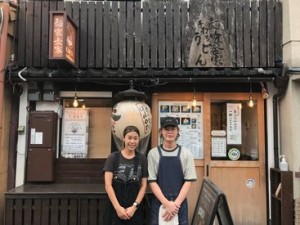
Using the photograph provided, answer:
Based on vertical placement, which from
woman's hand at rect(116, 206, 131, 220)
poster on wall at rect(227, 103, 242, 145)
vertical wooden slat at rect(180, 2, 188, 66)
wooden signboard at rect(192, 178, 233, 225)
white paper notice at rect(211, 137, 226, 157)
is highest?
vertical wooden slat at rect(180, 2, 188, 66)

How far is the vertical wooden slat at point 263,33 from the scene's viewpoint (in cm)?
795

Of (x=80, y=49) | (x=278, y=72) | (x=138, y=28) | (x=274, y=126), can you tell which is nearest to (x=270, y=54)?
(x=278, y=72)

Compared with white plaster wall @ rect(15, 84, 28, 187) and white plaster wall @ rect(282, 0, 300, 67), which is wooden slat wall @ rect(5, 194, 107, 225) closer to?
white plaster wall @ rect(15, 84, 28, 187)

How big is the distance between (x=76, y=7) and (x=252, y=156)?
5.46 meters

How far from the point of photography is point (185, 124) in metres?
8.20

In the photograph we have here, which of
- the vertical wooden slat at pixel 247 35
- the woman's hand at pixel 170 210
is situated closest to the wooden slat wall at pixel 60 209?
the woman's hand at pixel 170 210

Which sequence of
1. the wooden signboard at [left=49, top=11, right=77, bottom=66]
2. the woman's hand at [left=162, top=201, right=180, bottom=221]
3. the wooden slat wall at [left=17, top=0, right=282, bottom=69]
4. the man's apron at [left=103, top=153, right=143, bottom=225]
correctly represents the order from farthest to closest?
the wooden slat wall at [left=17, top=0, right=282, bottom=69] < the wooden signboard at [left=49, top=11, right=77, bottom=66] < the man's apron at [left=103, top=153, right=143, bottom=225] < the woman's hand at [left=162, top=201, right=180, bottom=221]

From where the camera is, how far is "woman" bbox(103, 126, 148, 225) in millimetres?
4824

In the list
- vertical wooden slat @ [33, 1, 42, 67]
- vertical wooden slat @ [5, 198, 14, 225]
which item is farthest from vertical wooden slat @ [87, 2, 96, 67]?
vertical wooden slat @ [5, 198, 14, 225]

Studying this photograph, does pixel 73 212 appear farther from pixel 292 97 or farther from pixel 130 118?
pixel 292 97

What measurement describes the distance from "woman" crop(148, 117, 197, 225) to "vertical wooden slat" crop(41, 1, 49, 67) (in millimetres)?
4264

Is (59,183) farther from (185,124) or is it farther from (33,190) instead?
(185,124)

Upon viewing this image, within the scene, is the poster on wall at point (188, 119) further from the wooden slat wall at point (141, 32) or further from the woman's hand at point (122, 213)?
the woman's hand at point (122, 213)

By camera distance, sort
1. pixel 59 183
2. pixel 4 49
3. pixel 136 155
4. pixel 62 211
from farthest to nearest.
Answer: pixel 59 183 → pixel 4 49 → pixel 62 211 → pixel 136 155
